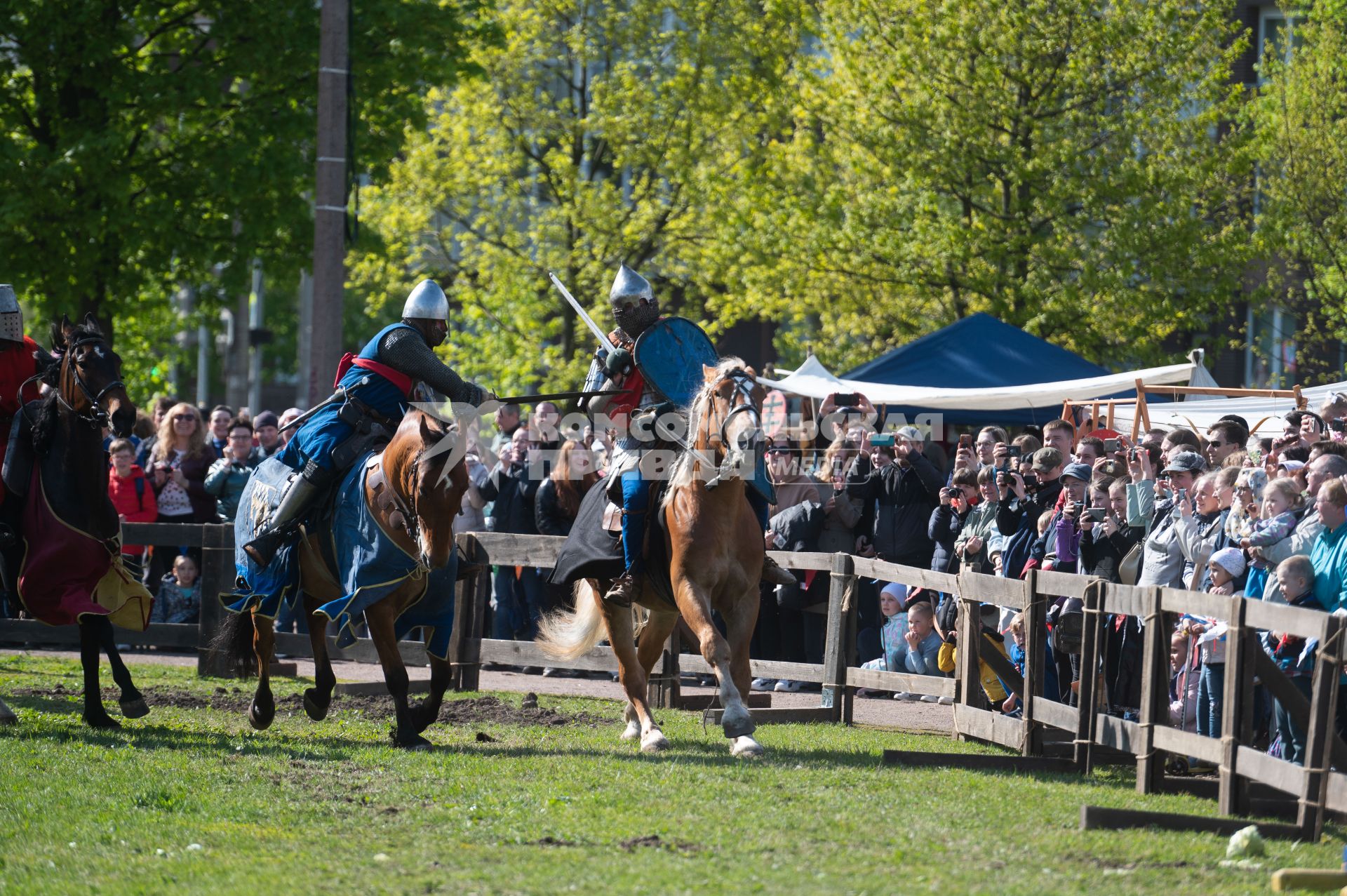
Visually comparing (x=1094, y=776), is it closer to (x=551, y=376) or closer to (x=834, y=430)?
(x=834, y=430)

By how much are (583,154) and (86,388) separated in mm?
22046

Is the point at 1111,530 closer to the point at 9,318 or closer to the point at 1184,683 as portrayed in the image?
the point at 1184,683

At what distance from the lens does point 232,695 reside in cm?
1209

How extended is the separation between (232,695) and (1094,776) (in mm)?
6344

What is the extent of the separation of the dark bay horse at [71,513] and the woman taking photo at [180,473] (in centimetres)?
512

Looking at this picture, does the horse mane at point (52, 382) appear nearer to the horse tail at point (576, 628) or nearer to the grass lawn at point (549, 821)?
the grass lawn at point (549, 821)

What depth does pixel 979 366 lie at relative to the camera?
63.5 ft

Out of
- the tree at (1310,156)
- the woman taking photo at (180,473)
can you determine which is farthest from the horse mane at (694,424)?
the tree at (1310,156)

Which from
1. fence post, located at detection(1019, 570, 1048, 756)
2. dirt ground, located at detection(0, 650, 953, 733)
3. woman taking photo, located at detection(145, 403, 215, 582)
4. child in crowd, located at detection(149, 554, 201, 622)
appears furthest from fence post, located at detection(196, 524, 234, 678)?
fence post, located at detection(1019, 570, 1048, 756)

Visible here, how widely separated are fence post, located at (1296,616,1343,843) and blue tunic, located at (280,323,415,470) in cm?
569

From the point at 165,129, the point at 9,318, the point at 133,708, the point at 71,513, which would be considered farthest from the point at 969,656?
the point at 165,129

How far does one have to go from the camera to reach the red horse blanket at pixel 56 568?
10211 millimetres

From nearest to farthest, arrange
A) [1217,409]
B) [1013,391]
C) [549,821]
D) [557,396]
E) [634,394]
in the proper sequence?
1. [549,821]
2. [557,396]
3. [634,394]
4. [1217,409]
5. [1013,391]

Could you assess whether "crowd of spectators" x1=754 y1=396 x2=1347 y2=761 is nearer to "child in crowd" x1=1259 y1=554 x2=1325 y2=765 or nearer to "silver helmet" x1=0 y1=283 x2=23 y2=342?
"child in crowd" x1=1259 y1=554 x2=1325 y2=765
